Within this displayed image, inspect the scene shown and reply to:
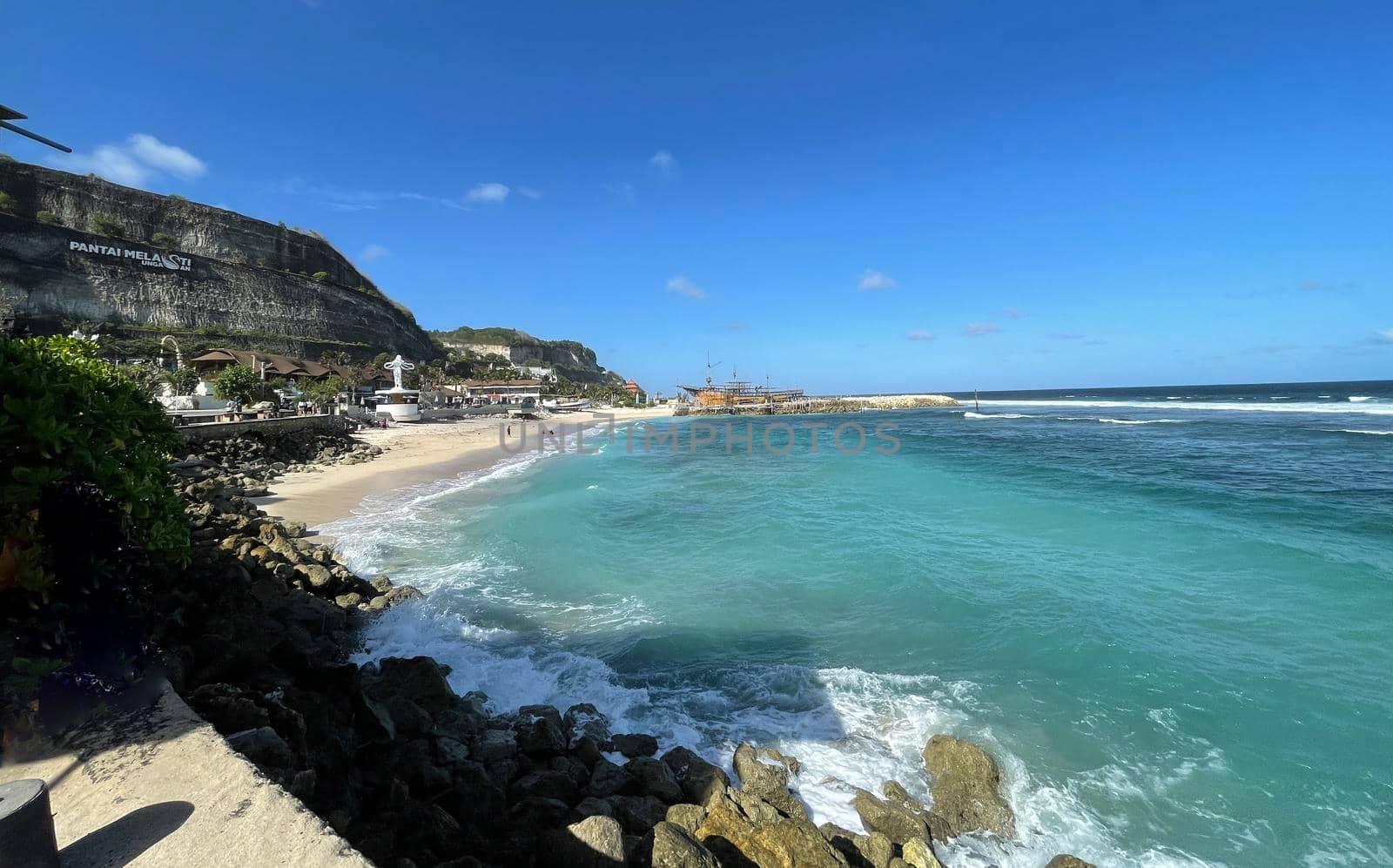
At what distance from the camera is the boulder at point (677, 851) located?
375 centimetres

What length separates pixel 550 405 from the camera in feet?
252

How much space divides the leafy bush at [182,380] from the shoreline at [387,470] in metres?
8.33

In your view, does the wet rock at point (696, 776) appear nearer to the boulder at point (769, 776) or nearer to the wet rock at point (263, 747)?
the boulder at point (769, 776)

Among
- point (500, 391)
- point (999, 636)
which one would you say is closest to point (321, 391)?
point (999, 636)

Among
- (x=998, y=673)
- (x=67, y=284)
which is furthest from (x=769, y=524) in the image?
(x=67, y=284)

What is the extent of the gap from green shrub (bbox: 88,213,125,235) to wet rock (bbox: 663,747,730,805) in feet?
236

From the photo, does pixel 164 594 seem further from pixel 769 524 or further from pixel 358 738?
pixel 769 524

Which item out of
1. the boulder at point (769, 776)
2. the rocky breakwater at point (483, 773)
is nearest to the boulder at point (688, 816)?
the rocky breakwater at point (483, 773)

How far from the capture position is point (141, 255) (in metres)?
51.6

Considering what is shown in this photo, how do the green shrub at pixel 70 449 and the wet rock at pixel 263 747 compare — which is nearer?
the green shrub at pixel 70 449

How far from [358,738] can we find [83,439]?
9.95ft

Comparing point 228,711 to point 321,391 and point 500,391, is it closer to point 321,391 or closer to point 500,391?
point 321,391

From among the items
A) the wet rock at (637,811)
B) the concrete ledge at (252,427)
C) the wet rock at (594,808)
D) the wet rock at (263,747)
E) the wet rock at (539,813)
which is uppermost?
the concrete ledge at (252,427)

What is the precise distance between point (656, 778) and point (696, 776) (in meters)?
0.39
